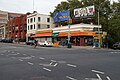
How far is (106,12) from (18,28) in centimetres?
3679

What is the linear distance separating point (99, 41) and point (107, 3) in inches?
770

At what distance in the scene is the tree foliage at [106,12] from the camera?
59.5 m

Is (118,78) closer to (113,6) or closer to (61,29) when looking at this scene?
(61,29)

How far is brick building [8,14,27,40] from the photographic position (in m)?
87.5

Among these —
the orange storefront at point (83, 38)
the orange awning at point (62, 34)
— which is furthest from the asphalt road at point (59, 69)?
the orange awning at point (62, 34)

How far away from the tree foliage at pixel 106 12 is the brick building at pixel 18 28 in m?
15.5

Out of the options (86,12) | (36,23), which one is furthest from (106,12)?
(36,23)

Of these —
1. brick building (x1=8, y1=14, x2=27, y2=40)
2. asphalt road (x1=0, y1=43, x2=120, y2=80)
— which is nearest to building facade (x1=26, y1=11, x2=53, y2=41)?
brick building (x1=8, y1=14, x2=27, y2=40)

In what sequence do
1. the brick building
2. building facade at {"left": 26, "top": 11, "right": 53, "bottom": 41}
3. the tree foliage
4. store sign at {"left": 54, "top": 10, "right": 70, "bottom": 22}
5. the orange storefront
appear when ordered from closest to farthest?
the orange storefront → the tree foliage → store sign at {"left": 54, "top": 10, "right": 70, "bottom": 22} → building facade at {"left": 26, "top": 11, "right": 53, "bottom": 41} → the brick building

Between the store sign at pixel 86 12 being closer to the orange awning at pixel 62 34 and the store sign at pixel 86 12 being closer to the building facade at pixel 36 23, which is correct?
the orange awning at pixel 62 34

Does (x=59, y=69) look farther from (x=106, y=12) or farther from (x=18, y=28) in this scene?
(x=18, y=28)

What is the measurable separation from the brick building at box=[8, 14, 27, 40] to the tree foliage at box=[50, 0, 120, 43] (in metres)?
15.5

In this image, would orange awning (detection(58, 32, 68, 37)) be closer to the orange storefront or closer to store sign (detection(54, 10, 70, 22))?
the orange storefront

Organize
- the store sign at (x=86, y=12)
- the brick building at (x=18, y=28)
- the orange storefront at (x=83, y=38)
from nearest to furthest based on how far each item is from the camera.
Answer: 1. the orange storefront at (x=83, y=38)
2. the store sign at (x=86, y=12)
3. the brick building at (x=18, y=28)
